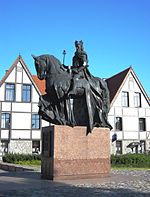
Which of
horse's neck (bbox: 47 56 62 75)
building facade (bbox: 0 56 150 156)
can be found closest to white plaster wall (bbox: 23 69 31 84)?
building facade (bbox: 0 56 150 156)

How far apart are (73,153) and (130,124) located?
2775 cm

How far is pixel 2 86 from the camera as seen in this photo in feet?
116

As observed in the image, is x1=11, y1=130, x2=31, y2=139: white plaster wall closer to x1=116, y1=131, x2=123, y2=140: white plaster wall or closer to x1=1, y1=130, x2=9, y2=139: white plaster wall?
x1=1, y1=130, x2=9, y2=139: white plaster wall

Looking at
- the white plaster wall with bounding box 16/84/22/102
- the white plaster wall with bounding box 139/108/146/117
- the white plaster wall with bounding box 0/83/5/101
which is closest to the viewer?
the white plaster wall with bounding box 0/83/5/101

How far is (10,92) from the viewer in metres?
35.6

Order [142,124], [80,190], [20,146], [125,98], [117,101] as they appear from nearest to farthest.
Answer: [80,190], [20,146], [117,101], [125,98], [142,124]

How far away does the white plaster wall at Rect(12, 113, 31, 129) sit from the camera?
34750mm

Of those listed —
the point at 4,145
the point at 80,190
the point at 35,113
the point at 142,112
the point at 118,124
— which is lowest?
the point at 80,190

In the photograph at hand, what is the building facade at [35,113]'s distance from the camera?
34.8m

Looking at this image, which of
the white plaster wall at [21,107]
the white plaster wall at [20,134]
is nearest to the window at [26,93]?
the white plaster wall at [21,107]

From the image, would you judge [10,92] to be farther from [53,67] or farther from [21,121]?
[53,67]

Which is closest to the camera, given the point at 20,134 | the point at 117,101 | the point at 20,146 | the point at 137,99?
the point at 20,146

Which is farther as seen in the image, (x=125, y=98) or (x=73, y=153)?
(x=125, y=98)

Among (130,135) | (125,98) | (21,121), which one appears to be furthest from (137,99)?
(21,121)
